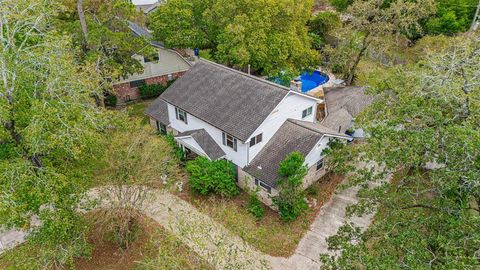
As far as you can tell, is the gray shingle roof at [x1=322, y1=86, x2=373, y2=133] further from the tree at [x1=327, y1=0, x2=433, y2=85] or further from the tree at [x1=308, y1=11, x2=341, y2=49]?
the tree at [x1=308, y1=11, x2=341, y2=49]

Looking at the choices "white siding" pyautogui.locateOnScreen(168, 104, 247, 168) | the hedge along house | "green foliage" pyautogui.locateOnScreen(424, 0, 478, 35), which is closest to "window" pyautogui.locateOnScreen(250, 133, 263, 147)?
"white siding" pyautogui.locateOnScreen(168, 104, 247, 168)

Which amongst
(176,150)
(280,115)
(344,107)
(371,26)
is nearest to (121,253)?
(176,150)

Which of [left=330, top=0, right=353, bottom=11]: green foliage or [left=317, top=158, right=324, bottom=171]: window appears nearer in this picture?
[left=317, top=158, right=324, bottom=171]: window

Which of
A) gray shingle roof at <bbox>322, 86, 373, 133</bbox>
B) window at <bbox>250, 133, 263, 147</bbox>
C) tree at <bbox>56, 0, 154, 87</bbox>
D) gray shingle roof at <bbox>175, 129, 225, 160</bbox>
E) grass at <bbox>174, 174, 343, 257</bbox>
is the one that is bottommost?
grass at <bbox>174, 174, 343, 257</bbox>

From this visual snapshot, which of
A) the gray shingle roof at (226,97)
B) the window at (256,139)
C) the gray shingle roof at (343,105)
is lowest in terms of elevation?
the gray shingle roof at (343,105)

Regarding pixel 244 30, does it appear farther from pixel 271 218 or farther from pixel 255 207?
pixel 271 218

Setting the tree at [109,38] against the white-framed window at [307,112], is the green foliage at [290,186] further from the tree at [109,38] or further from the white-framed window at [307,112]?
the tree at [109,38]

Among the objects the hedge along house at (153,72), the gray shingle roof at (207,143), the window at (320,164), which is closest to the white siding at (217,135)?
the gray shingle roof at (207,143)
